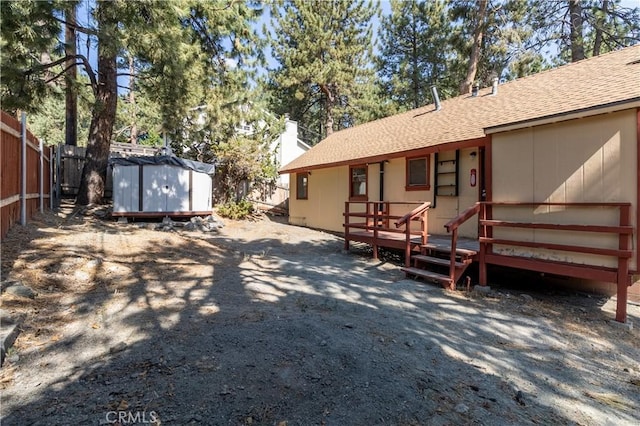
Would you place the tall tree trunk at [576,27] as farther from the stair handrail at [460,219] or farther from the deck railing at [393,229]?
the stair handrail at [460,219]

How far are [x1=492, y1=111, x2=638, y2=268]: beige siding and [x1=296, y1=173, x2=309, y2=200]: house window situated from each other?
8448 millimetres

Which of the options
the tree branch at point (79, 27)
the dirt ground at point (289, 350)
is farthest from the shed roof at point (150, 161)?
the dirt ground at point (289, 350)

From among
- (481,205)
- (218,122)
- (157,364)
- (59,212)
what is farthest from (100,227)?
(481,205)

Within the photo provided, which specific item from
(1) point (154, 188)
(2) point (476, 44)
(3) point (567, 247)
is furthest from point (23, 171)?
(2) point (476, 44)

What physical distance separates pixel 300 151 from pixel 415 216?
16.2 meters

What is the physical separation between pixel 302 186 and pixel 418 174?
5.93 m

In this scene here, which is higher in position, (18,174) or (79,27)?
(79,27)

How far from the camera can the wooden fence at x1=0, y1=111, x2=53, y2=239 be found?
5.14 meters

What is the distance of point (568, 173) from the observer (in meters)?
5.16

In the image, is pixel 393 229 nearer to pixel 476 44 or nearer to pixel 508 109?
pixel 508 109

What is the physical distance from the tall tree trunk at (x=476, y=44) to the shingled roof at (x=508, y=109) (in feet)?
13.7

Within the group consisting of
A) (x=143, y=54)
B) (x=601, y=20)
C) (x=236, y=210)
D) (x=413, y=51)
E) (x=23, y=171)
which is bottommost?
(x=236, y=210)

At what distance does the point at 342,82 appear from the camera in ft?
67.9

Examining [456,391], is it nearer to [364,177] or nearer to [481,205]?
[481,205]
